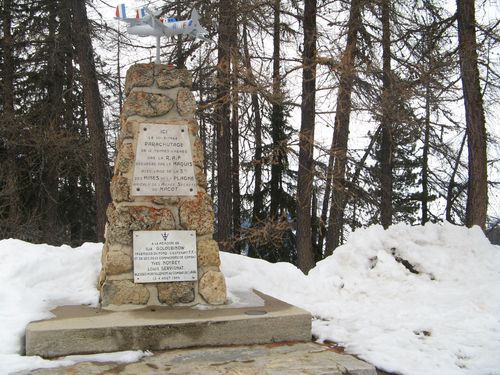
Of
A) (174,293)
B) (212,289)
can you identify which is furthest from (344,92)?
(174,293)

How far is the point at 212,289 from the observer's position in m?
4.86

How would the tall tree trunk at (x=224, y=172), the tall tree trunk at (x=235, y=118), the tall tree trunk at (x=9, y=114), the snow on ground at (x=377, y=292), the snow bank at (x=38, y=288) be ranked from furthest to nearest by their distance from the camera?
the tall tree trunk at (x=9, y=114)
the tall tree trunk at (x=224, y=172)
the tall tree trunk at (x=235, y=118)
the snow on ground at (x=377, y=292)
the snow bank at (x=38, y=288)

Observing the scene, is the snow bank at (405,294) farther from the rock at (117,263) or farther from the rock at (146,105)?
the rock at (146,105)

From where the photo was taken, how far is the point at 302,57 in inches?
380

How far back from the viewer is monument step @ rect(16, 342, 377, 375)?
138 inches

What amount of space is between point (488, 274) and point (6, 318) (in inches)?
203

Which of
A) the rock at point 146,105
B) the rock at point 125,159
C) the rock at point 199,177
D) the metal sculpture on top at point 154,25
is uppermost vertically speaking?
the metal sculpture on top at point 154,25

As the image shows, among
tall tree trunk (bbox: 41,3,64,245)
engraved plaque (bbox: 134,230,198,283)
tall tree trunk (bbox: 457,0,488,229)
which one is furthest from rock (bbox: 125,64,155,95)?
tall tree trunk (bbox: 41,3,64,245)

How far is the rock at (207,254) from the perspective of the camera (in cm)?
496

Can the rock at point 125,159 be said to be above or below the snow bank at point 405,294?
above

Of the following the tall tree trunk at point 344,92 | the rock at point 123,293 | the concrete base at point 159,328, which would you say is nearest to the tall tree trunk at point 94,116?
the tall tree trunk at point 344,92

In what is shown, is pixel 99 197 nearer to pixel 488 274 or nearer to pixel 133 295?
pixel 133 295

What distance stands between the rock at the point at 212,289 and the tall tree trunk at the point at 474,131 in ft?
18.7

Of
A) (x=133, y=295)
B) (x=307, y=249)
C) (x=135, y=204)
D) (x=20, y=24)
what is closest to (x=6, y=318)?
(x=133, y=295)
